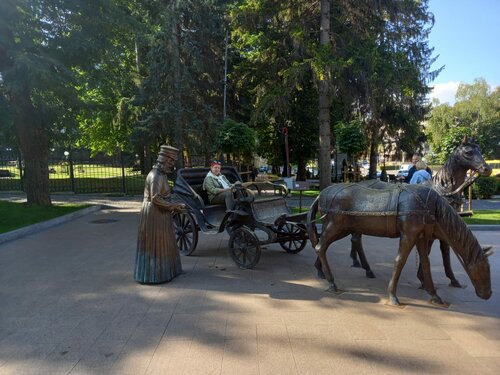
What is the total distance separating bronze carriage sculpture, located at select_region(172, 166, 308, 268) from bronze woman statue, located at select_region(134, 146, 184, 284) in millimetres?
490

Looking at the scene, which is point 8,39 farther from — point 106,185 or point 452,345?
point 452,345

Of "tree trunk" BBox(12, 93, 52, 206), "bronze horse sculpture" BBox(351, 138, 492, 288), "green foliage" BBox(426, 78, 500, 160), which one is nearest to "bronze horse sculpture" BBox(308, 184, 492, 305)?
"bronze horse sculpture" BBox(351, 138, 492, 288)

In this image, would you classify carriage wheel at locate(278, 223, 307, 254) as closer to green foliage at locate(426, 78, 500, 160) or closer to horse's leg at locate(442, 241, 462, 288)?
horse's leg at locate(442, 241, 462, 288)

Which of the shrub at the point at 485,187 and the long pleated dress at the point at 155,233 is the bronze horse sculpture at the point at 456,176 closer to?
the long pleated dress at the point at 155,233

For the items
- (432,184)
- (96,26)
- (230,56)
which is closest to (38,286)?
(432,184)

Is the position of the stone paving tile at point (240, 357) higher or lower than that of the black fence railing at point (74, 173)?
lower

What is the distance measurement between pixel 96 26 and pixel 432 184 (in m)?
11.7

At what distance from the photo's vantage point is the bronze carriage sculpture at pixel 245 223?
6293mm

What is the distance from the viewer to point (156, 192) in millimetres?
5457

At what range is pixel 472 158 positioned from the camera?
17.0ft

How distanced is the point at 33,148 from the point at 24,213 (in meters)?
2.65

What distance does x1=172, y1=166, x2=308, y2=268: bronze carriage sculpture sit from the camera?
248 inches

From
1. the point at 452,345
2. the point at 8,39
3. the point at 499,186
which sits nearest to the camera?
the point at 452,345

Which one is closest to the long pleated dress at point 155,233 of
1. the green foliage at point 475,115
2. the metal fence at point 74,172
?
the metal fence at point 74,172
